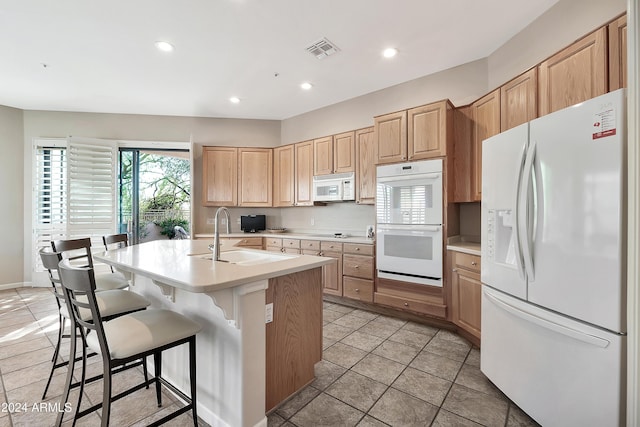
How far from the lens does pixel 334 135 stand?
4141 millimetres

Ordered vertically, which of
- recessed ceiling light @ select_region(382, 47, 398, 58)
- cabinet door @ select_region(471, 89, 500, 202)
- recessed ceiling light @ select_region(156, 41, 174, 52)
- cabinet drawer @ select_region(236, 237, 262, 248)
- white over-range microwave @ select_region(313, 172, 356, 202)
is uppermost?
recessed ceiling light @ select_region(382, 47, 398, 58)

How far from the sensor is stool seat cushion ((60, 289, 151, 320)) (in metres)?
1.73

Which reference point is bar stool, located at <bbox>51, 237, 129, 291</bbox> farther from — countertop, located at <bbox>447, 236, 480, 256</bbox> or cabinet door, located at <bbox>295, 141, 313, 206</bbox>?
countertop, located at <bbox>447, 236, 480, 256</bbox>

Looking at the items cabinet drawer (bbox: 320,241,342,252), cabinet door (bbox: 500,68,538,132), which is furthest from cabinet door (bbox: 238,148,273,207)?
cabinet door (bbox: 500,68,538,132)

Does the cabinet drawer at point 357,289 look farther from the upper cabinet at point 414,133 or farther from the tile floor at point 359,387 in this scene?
the upper cabinet at point 414,133

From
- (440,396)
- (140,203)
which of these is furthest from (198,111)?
(440,396)

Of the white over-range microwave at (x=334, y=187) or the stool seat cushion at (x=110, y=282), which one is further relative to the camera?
the white over-range microwave at (x=334, y=187)

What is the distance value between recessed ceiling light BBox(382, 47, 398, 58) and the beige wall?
5795mm

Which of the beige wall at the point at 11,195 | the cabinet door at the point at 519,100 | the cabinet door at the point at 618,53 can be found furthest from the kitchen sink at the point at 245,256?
the beige wall at the point at 11,195

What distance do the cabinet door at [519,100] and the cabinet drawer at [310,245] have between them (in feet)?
8.28

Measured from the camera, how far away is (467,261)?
8.54ft

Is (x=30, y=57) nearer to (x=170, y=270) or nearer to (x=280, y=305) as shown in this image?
(x=170, y=270)

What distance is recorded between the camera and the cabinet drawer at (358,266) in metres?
3.49

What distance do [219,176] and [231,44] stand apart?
2.39 metres
